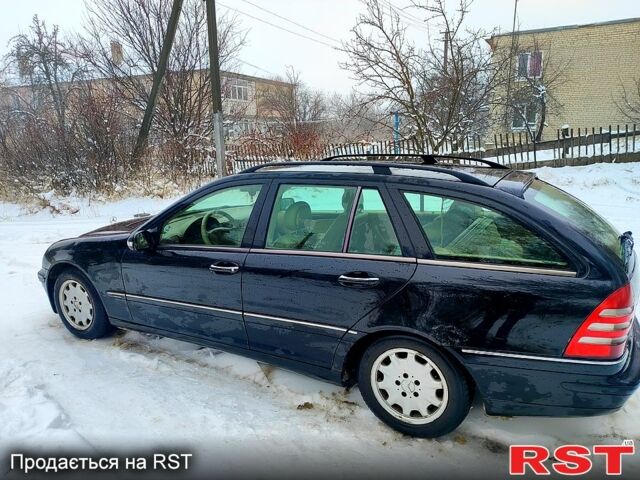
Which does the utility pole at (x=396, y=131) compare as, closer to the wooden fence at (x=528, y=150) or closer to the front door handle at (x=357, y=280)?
the wooden fence at (x=528, y=150)

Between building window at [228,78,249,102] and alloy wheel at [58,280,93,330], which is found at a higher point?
building window at [228,78,249,102]

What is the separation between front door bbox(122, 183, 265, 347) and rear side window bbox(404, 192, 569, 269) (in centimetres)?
120

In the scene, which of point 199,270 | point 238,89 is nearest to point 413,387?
point 199,270

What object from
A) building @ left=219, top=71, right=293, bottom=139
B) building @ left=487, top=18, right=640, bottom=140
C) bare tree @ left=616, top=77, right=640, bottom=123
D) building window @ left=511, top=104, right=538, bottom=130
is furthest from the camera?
building @ left=487, top=18, right=640, bottom=140

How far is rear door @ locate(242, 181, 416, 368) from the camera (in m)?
2.44

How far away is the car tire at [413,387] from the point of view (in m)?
2.31

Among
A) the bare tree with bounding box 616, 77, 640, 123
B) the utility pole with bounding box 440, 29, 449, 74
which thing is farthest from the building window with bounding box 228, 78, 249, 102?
the bare tree with bounding box 616, 77, 640, 123

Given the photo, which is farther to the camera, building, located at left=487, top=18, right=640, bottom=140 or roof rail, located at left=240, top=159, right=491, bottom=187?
building, located at left=487, top=18, right=640, bottom=140

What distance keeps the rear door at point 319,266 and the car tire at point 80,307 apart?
1.61 meters

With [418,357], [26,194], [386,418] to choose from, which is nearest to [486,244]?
[418,357]

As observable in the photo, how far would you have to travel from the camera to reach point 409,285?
232cm

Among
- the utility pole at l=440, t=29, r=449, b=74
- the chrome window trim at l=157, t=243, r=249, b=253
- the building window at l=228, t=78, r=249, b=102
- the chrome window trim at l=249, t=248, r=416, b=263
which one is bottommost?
the chrome window trim at l=249, t=248, r=416, b=263

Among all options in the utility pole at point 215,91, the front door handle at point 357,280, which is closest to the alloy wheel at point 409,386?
the front door handle at point 357,280

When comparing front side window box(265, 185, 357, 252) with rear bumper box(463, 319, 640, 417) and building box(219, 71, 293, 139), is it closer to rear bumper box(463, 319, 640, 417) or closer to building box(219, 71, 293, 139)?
rear bumper box(463, 319, 640, 417)
